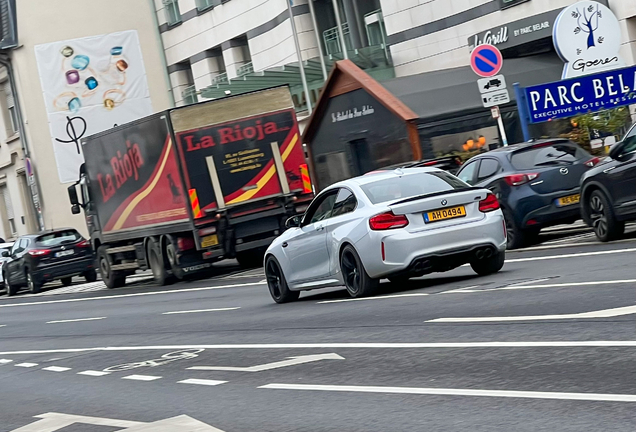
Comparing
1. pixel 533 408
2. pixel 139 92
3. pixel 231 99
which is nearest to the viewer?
pixel 533 408

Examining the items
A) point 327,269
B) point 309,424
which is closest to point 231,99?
point 327,269

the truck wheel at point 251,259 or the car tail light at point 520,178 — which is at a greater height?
the car tail light at point 520,178

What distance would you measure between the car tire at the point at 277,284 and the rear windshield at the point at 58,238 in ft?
62.1

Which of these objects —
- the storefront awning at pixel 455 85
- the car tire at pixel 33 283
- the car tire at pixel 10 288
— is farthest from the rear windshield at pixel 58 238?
the storefront awning at pixel 455 85

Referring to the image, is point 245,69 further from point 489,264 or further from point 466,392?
point 466,392

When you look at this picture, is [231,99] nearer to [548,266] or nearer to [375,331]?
[548,266]

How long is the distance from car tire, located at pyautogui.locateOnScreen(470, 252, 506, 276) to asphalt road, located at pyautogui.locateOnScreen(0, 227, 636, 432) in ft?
0.76

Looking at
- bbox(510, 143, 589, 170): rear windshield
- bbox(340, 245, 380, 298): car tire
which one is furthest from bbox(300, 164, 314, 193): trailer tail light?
bbox(340, 245, 380, 298): car tire

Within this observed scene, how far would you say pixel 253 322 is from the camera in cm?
1396

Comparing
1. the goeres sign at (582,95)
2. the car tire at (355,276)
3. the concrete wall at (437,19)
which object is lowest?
the car tire at (355,276)

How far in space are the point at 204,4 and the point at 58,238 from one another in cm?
1427

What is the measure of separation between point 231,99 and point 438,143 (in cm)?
558

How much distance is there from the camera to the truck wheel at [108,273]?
28875 millimetres

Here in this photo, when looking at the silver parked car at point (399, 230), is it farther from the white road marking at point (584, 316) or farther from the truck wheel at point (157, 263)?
the truck wheel at point (157, 263)
